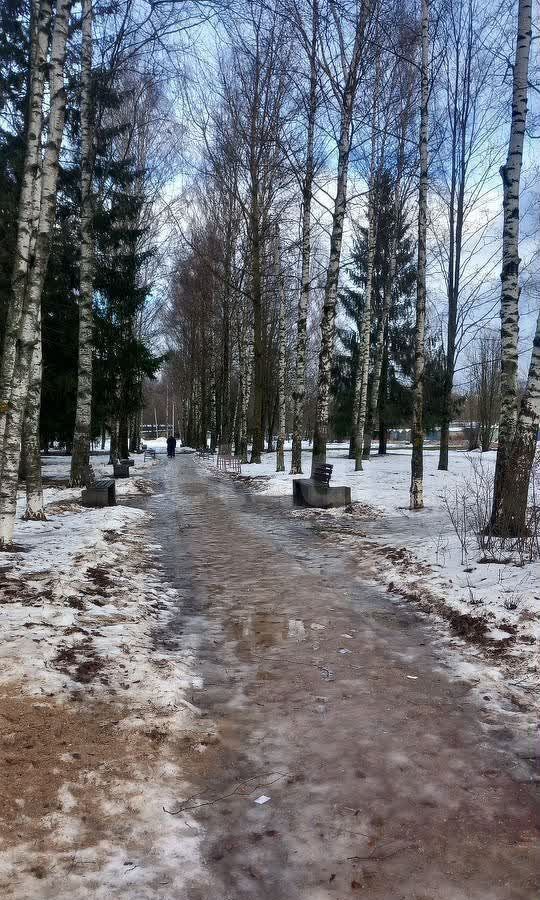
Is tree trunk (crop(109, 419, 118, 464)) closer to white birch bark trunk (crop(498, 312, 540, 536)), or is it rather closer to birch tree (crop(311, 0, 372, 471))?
birch tree (crop(311, 0, 372, 471))

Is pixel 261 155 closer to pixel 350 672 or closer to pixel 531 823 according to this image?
pixel 350 672

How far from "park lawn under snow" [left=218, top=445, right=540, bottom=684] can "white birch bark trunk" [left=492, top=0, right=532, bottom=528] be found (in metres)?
1.94

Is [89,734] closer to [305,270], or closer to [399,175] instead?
[305,270]

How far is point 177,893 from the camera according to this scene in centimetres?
236

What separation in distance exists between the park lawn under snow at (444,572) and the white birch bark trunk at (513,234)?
1944mm

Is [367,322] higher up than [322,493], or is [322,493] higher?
[367,322]

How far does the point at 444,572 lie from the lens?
7000mm

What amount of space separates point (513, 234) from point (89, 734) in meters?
8.60

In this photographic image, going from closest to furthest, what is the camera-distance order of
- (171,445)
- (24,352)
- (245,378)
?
(24,352) < (245,378) < (171,445)

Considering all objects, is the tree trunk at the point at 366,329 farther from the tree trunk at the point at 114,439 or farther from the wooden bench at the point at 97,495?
the wooden bench at the point at 97,495

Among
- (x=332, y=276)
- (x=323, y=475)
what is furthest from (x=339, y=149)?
(x=323, y=475)

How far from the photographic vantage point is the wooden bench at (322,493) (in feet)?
43.5

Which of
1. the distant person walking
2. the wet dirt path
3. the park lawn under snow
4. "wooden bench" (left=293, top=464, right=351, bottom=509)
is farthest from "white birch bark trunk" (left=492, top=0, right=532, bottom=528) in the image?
the distant person walking

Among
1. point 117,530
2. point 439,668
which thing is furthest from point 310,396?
point 439,668
